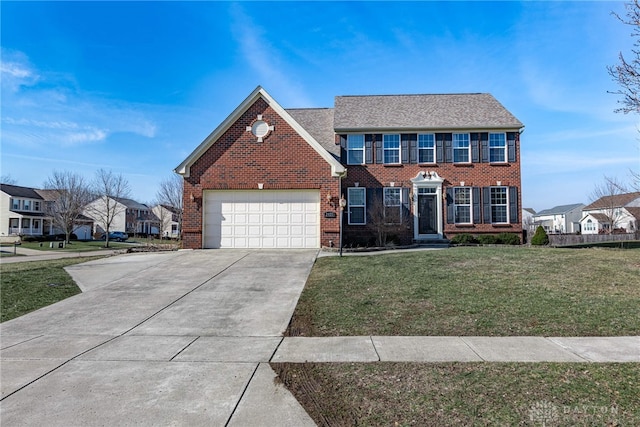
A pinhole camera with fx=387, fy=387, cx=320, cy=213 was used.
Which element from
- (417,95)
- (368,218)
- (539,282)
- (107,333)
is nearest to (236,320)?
(107,333)

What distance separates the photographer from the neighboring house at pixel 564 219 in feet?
228

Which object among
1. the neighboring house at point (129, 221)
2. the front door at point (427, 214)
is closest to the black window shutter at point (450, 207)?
the front door at point (427, 214)

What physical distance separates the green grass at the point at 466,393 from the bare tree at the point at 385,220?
1363cm

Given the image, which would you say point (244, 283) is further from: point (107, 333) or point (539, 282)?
point (539, 282)

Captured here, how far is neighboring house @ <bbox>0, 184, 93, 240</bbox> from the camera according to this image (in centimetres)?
4919

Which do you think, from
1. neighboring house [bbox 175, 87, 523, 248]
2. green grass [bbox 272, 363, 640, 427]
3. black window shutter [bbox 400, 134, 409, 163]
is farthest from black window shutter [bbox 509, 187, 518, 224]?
green grass [bbox 272, 363, 640, 427]

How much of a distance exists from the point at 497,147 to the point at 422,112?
4.31 meters

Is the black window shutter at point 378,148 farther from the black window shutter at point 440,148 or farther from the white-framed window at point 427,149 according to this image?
the black window shutter at point 440,148

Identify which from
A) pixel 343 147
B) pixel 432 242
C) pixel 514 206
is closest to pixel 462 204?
pixel 514 206

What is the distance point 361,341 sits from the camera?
5.83 m

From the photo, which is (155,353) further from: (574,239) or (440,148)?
(574,239)

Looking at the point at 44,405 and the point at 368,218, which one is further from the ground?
the point at 368,218

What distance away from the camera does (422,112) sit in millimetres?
21141

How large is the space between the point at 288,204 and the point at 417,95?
12212 millimetres
